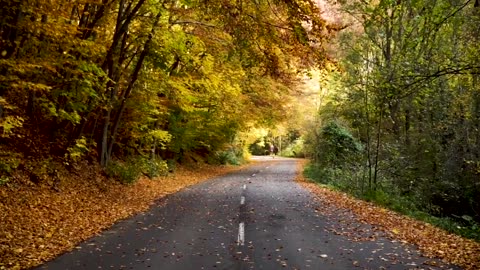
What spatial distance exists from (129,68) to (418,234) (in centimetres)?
1360

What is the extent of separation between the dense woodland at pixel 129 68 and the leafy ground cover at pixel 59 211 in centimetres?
72

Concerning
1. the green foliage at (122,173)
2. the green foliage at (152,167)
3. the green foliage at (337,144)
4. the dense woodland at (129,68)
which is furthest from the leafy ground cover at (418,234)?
the green foliage at (337,144)

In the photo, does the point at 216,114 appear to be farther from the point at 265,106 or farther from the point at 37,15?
the point at 37,15

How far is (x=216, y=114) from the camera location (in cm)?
2697

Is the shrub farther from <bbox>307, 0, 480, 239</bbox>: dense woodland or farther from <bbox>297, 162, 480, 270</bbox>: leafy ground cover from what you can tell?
<bbox>297, 162, 480, 270</bbox>: leafy ground cover

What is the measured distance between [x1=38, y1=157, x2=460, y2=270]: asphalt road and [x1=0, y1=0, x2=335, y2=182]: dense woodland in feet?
11.9

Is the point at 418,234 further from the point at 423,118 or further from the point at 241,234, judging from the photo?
the point at 423,118

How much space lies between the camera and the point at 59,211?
11.5m

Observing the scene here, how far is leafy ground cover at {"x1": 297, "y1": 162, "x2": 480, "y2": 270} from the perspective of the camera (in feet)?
26.3

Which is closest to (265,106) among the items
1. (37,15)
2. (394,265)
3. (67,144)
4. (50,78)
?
(67,144)

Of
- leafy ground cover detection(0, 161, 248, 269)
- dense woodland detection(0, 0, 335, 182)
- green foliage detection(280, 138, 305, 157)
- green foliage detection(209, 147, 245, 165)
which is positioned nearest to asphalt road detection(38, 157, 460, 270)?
leafy ground cover detection(0, 161, 248, 269)

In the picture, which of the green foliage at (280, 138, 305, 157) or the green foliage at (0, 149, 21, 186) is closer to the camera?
the green foliage at (0, 149, 21, 186)

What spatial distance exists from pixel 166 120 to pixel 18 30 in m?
14.3

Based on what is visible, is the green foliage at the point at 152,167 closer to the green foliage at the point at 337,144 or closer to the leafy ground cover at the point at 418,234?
the leafy ground cover at the point at 418,234
